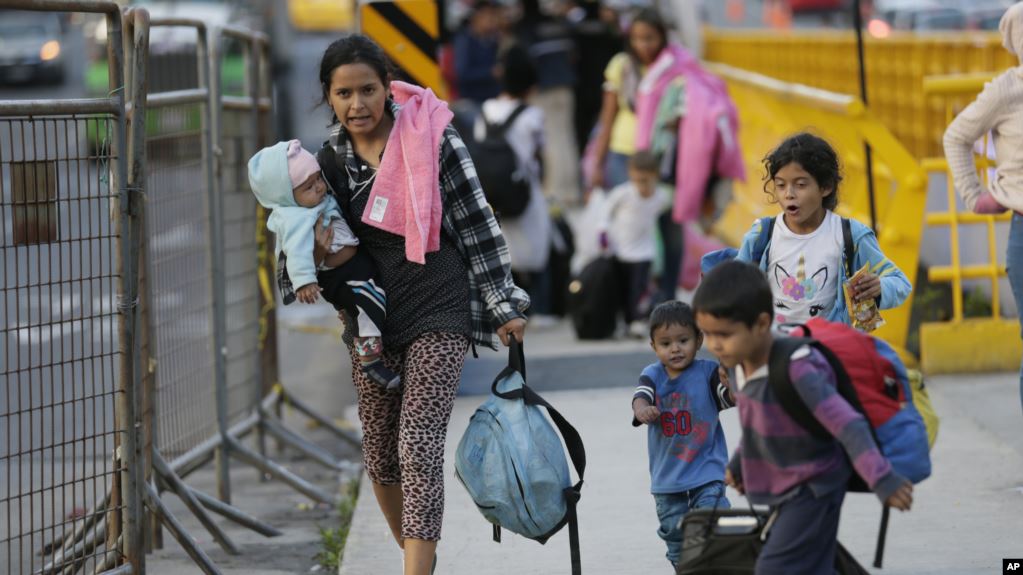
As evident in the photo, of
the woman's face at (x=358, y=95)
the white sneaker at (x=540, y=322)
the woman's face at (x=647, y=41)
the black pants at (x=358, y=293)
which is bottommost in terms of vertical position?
the white sneaker at (x=540, y=322)

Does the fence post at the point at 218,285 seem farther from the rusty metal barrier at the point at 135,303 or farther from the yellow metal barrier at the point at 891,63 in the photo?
the yellow metal barrier at the point at 891,63

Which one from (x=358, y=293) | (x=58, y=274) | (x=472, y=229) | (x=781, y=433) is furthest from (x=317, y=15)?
(x=781, y=433)

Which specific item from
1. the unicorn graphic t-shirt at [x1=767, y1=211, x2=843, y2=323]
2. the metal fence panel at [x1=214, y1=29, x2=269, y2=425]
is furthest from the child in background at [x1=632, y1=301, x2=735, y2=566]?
the metal fence panel at [x1=214, y1=29, x2=269, y2=425]

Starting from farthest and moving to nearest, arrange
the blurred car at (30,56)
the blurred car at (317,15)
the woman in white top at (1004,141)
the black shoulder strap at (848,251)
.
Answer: the blurred car at (30,56)
the blurred car at (317,15)
the woman in white top at (1004,141)
the black shoulder strap at (848,251)

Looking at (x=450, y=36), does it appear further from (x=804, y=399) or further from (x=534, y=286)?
(x=804, y=399)

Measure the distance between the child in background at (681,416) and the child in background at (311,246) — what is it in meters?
0.84

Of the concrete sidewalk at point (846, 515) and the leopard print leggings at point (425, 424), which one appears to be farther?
the concrete sidewalk at point (846, 515)

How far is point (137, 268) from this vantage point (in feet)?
17.4

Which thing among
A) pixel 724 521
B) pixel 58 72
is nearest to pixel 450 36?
pixel 724 521

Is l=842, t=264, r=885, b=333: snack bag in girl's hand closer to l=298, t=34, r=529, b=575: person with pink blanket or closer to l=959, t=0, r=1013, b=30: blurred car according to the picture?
l=298, t=34, r=529, b=575: person with pink blanket

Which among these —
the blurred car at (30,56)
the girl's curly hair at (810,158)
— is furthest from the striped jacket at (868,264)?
the blurred car at (30,56)

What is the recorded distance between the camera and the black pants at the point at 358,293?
4898 mm

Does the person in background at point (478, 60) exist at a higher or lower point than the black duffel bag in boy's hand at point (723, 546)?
higher

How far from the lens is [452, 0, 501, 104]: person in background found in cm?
1588
